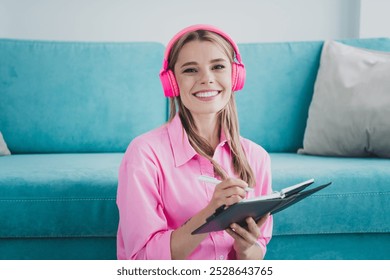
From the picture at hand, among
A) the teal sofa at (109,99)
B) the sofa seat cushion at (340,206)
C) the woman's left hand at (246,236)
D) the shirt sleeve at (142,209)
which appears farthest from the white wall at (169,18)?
the woman's left hand at (246,236)

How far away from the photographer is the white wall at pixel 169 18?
8.19 feet

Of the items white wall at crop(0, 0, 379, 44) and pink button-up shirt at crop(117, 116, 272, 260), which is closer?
pink button-up shirt at crop(117, 116, 272, 260)

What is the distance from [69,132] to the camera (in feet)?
6.56

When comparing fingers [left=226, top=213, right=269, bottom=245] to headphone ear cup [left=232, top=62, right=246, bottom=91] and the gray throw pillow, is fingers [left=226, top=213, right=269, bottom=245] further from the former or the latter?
the gray throw pillow

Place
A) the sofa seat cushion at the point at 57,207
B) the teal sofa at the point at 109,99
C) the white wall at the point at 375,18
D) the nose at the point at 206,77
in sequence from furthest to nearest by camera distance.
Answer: the white wall at the point at 375,18
the teal sofa at the point at 109,99
the sofa seat cushion at the point at 57,207
the nose at the point at 206,77

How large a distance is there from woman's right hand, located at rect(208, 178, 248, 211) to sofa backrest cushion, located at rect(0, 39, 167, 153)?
1.12m

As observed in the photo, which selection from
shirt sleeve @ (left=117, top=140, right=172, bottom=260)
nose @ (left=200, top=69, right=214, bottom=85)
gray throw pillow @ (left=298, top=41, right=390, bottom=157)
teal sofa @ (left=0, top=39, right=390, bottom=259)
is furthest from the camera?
teal sofa @ (left=0, top=39, right=390, bottom=259)

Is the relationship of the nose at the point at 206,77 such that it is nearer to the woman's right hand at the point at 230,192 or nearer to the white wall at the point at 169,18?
the woman's right hand at the point at 230,192

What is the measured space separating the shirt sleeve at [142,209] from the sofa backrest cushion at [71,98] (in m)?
0.89

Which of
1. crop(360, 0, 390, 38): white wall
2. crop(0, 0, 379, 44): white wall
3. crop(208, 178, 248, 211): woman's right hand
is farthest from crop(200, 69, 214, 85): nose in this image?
crop(360, 0, 390, 38): white wall

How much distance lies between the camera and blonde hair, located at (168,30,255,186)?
119 cm

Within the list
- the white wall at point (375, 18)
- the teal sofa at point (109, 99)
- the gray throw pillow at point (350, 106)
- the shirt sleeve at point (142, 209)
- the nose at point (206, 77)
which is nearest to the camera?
the shirt sleeve at point (142, 209)

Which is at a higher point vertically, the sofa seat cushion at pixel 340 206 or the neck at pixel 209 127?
the neck at pixel 209 127
